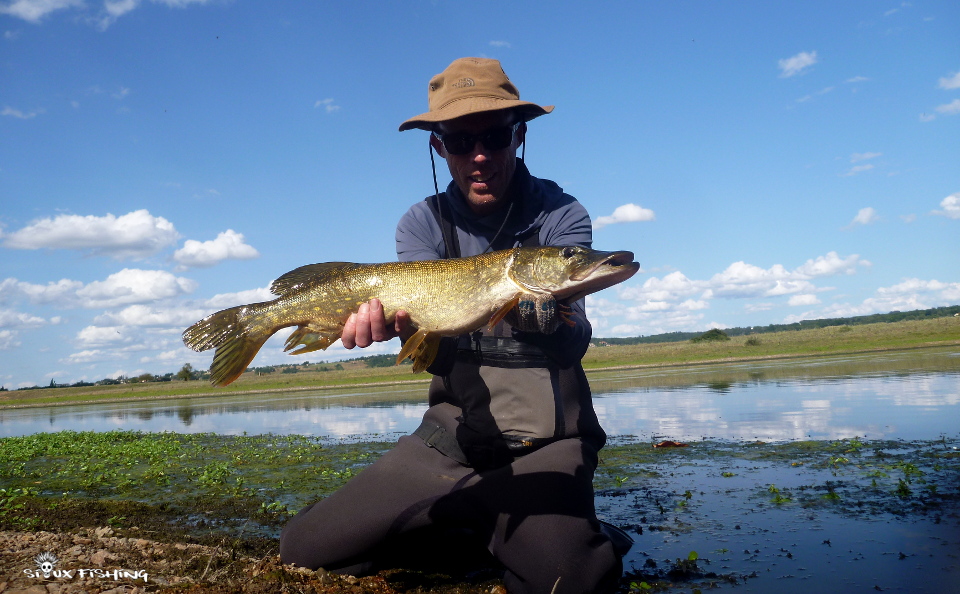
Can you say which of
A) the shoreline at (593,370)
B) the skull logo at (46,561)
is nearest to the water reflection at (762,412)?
the skull logo at (46,561)

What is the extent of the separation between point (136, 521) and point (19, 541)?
118 centimetres

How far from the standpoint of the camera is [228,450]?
1003cm

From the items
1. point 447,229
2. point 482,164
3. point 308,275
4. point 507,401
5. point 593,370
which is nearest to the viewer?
point 507,401

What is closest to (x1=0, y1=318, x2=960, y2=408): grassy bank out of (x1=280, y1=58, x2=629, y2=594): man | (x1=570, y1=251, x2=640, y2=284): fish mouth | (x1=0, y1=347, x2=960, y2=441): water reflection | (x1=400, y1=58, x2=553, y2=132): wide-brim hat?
(x1=0, y1=347, x2=960, y2=441): water reflection

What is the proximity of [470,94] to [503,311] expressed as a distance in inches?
67.5

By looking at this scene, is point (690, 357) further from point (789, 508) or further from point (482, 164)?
point (482, 164)

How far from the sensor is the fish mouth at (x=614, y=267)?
10.5 feet

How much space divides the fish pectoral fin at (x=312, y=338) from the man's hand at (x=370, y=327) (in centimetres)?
9

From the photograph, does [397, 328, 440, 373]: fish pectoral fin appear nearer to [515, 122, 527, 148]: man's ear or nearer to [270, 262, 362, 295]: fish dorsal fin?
[270, 262, 362, 295]: fish dorsal fin

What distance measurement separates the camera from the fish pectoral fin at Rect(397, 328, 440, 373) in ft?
11.6

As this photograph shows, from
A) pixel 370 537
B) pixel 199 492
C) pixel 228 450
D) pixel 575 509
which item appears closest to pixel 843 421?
pixel 575 509

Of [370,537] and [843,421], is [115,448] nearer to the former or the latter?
[370,537]


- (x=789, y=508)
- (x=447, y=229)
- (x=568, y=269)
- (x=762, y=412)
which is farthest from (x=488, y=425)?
(x=762, y=412)

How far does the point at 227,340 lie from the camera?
3.89 meters
